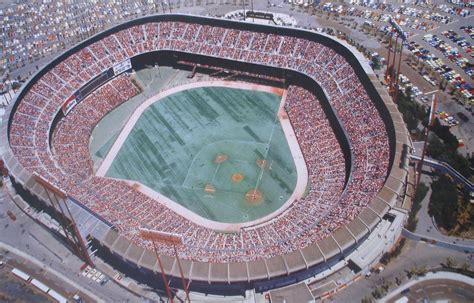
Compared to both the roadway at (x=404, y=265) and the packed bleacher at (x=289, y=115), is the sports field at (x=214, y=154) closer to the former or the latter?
the packed bleacher at (x=289, y=115)

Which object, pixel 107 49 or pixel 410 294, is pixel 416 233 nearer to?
pixel 410 294

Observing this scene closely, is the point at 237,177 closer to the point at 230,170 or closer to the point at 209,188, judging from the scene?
the point at 230,170

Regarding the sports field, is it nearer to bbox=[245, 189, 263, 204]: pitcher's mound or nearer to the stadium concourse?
bbox=[245, 189, 263, 204]: pitcher's mound

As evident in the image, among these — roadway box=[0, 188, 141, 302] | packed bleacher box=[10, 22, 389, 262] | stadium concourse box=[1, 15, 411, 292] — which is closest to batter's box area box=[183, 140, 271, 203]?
stadium concourse box=[1, 15, 411, 292]

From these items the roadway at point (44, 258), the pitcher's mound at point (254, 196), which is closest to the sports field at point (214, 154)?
the pitcher's mound at point (254, 196)

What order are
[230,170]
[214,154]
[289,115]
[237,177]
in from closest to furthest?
[237,177]
[230,170]
[214,154]
[289,115]

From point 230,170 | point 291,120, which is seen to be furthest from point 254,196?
point 291,120

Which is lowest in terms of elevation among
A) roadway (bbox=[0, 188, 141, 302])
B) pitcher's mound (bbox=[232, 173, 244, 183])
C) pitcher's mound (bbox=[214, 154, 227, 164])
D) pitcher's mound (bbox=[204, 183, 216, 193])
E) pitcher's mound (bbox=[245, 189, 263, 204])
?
roadway (bbox=[0, 188, 141, 302])
